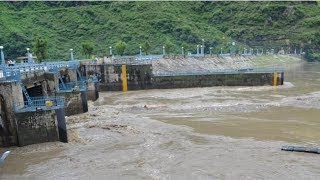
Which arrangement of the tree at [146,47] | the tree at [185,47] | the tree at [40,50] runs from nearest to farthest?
the tree at [40,50]
the tree at [146,47]
the tree at [185,47]

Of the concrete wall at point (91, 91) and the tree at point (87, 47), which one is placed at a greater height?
the tree at point (87, 47)

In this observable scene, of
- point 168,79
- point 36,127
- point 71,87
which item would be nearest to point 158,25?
point 168,79

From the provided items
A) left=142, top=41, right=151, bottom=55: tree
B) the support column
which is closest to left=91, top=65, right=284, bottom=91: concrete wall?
the support column

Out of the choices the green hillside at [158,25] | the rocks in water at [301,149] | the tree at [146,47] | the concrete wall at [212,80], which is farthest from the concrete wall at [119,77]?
the green hillside at [158,25]

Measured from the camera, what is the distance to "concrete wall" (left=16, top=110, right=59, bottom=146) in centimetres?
2917

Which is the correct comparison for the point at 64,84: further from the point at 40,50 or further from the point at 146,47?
the point at 146,47

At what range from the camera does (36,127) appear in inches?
1163

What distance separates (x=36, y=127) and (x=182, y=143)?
1066cm

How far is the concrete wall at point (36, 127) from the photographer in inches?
1148

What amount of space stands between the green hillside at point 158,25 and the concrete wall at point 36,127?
8437cm

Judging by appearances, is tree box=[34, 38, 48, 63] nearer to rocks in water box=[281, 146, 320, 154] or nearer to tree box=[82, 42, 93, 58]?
tree box=[82, 42, 93, 58]

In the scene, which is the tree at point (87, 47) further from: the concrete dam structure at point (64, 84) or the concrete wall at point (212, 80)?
the concrete wall at point (212, 80)

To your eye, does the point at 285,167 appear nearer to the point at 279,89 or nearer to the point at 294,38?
the point at 279,89

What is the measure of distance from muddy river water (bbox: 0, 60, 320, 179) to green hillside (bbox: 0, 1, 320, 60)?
76.5 m
